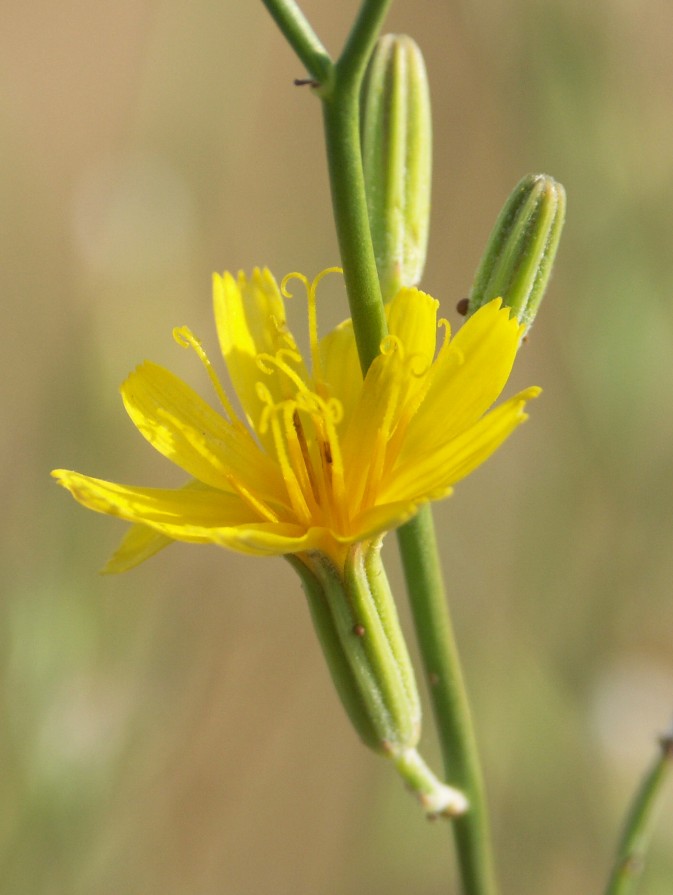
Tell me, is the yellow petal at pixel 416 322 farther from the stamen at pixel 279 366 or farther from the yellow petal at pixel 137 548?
the yellow petal at pixel 137 548

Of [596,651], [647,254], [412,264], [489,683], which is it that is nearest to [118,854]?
[489,683]

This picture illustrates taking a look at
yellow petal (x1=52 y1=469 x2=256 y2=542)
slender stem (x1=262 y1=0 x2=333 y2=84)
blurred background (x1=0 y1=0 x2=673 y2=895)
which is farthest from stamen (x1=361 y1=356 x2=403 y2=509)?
blurred background (x1=0 y1=0 x2=673 y2=895)

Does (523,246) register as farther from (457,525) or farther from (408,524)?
(457,525)

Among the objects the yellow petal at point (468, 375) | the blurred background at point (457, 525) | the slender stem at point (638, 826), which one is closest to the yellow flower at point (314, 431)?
the yellow petal at point (468, 375)

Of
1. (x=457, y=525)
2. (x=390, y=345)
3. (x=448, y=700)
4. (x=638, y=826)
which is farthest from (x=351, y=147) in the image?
(x=457, y=525)

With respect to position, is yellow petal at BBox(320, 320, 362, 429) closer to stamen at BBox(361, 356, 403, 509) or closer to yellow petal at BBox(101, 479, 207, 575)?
Answer: stamen at BBox(361, 356, 403, 509)

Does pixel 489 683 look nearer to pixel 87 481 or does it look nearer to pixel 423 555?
pixel 423 555
